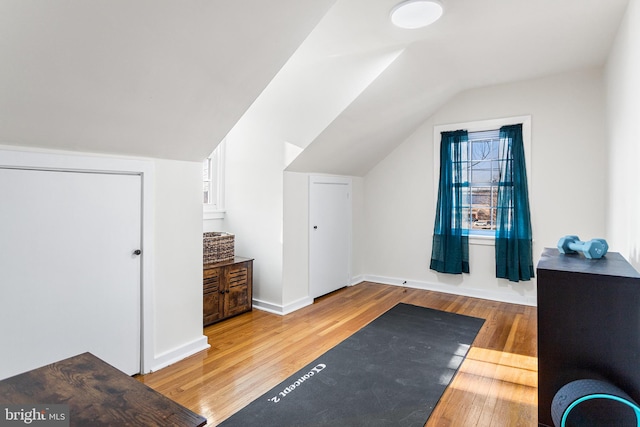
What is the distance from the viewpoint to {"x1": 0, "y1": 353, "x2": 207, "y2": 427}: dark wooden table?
3.14 ft

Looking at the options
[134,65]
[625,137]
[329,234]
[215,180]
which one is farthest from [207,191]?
[625,137]

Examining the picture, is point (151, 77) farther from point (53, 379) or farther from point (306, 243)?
point (306, 243)

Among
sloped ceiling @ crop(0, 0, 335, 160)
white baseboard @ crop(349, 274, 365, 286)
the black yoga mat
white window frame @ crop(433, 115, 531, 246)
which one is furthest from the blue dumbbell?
white baseboard @ crop(349, 274, 365, 286)

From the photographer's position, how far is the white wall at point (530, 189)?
11.9ft

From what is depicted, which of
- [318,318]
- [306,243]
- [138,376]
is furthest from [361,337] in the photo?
[138,376]

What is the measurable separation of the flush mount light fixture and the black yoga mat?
7.81 ft

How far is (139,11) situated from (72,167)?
105 centimetres

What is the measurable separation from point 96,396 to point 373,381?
170 cm

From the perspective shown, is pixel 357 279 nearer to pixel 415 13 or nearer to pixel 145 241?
pixel 145 241

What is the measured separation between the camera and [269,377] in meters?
2.38

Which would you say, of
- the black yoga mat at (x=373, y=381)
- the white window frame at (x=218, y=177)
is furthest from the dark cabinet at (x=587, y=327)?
the white window frame at (x=218, y=177)

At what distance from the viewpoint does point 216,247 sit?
A: 11.5ft

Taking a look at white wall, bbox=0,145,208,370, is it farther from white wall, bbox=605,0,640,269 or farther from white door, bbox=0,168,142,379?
white wall, bbox=605,0,640,269

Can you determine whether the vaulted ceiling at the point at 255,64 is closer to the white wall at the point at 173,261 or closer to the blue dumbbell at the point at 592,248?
the white wall at the point at 173,261
